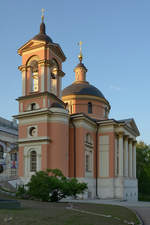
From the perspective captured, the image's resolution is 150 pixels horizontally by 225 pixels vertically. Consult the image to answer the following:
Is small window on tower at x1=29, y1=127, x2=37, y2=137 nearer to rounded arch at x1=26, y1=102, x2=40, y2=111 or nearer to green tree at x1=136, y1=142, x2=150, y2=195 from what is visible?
rounded arch at x1=26, y1=102, x2=40, y2=111

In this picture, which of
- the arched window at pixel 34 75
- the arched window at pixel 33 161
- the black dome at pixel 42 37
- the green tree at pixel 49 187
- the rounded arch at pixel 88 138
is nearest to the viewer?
the green tree at pixel 49 187

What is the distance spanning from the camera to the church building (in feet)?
91.1

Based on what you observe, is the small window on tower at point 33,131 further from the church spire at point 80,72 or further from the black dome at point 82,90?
the church spire at point 80,72

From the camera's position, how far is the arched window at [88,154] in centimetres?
3016

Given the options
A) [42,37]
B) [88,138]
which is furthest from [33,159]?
[42,37]

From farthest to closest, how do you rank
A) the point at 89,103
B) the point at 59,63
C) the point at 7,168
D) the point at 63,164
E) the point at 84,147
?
the point at 7,168
the point at 89,103
the point at 59,63
the point at 84,147
the point at 63,164

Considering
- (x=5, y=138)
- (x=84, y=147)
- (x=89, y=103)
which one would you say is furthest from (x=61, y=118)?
(x=5, y=138)

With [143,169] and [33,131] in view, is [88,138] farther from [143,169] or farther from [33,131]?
[143,169]

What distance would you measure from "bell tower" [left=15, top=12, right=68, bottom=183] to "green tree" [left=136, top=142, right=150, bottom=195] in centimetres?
2754

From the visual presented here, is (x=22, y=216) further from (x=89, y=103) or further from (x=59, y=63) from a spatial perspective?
(x=89, y=103)

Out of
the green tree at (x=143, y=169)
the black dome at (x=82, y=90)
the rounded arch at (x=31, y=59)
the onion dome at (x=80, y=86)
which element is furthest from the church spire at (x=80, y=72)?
the green tree at (x=143, y=169)

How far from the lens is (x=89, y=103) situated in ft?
121

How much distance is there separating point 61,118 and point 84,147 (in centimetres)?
381

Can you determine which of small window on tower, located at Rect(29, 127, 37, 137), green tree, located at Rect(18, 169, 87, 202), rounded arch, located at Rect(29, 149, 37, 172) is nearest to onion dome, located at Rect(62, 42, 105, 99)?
small window on tower, located at Rect(29, 127, 37, 137)
